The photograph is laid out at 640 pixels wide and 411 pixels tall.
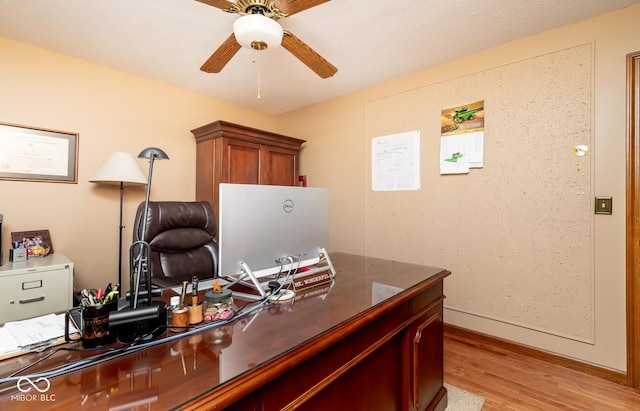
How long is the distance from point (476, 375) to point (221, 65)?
112 inches

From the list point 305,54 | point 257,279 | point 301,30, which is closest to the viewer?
point 257,279

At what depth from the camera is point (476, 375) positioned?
6.65 ft

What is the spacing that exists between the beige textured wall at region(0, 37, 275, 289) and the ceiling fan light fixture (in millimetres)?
2058

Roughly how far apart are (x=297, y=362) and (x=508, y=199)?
237cm

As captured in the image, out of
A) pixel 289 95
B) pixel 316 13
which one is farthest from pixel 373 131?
pixel 316 13

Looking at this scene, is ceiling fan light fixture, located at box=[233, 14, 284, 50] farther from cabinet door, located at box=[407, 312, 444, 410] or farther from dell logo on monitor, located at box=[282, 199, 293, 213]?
cabinet door, located at box=[407, 312, 444, 410]

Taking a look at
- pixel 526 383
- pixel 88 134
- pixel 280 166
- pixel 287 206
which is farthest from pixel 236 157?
pixel 526 383

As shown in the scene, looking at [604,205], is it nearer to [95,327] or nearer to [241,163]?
[95,327]

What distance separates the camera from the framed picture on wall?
90.0 inches

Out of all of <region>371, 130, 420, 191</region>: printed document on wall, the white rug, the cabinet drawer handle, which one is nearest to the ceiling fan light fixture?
<region>371, 130, 420, 191</region>: printed document on wall

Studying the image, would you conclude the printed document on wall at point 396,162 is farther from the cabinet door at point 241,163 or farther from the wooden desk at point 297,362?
the wooden desk at point 297,362

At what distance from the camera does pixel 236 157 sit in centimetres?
318

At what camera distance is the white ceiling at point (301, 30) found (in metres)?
1.93

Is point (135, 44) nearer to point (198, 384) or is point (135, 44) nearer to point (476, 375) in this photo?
point (198, 384)
